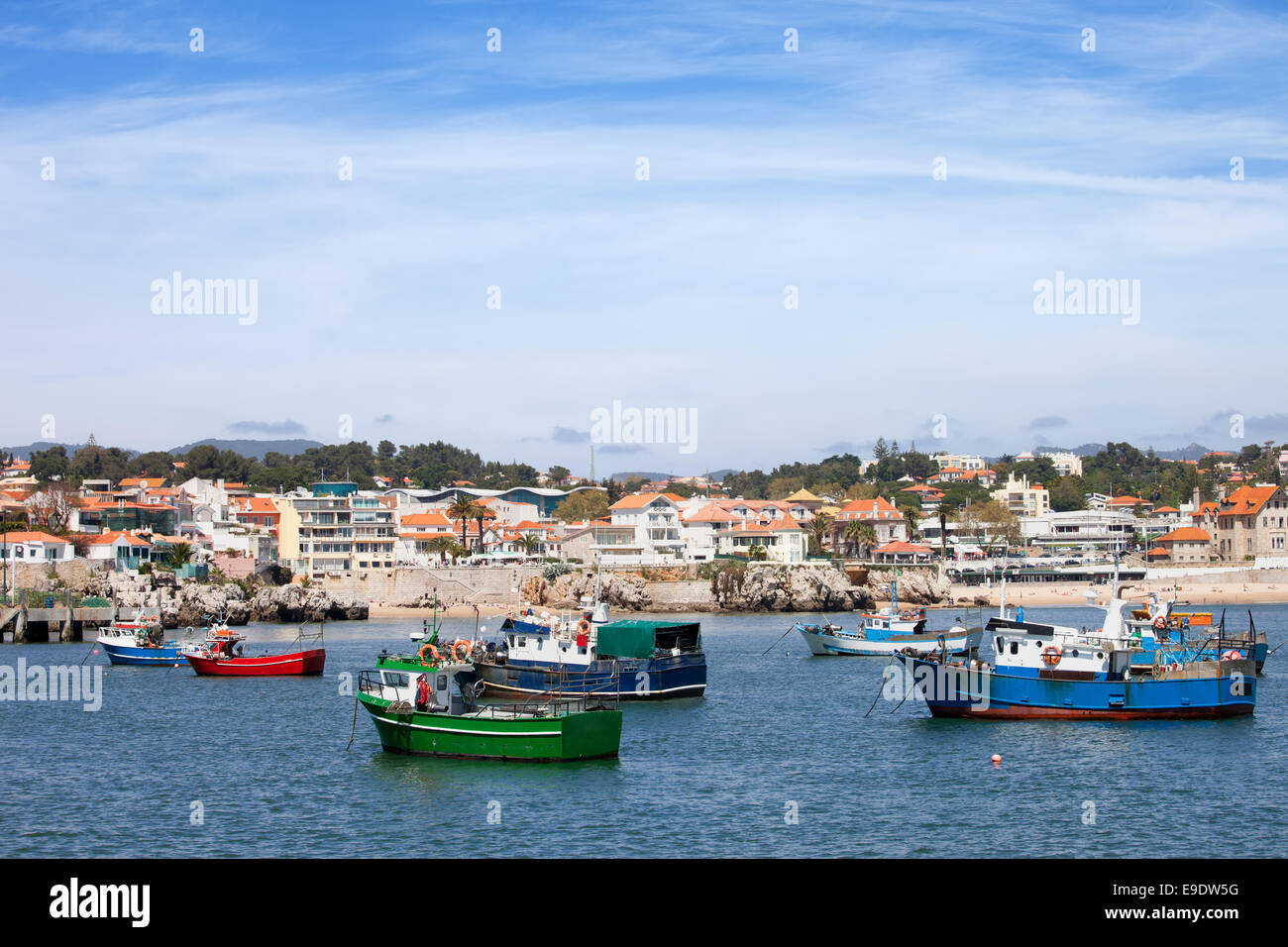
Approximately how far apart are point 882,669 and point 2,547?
71333mm

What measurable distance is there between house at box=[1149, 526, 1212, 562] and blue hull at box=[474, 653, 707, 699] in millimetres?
118995

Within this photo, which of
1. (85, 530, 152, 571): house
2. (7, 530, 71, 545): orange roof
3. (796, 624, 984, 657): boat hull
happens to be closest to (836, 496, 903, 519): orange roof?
(796, 624, 984, 657): boat hull

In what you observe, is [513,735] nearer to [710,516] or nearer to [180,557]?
[180,557]

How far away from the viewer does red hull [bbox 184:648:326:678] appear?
60656 mm

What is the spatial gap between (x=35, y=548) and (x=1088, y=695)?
89948 millimetres

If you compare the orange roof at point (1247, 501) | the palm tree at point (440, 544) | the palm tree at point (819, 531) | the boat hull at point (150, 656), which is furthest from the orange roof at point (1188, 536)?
the boat hull at point (150, 656)

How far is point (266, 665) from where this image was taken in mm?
61281

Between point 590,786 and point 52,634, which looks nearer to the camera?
point 590,786

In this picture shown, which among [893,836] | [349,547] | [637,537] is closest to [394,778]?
[893,836]

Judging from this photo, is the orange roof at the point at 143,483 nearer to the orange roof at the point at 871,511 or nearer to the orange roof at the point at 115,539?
the orange roof at the point at 115,539

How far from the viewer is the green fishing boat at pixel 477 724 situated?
3403 centimetres

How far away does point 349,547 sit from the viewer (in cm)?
12112

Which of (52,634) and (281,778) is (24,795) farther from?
(52,634)

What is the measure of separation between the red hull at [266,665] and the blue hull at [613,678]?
1362 centimetres
